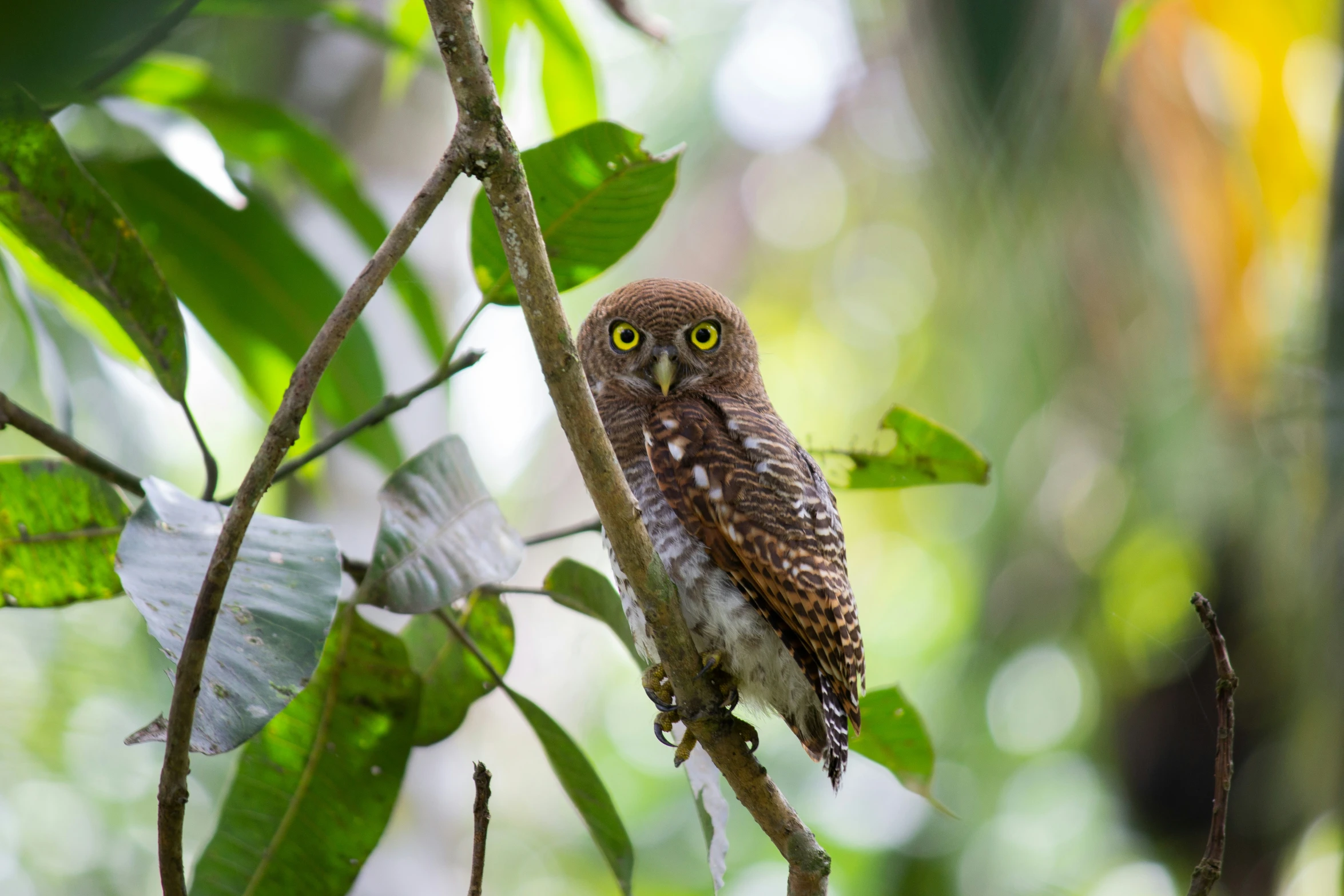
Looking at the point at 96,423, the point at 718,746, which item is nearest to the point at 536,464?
the point at 96,423

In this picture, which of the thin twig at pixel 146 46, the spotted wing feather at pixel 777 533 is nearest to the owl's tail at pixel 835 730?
the spotted wing feather at pixel 777 533

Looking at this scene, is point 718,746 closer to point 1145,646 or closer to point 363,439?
point 363,439

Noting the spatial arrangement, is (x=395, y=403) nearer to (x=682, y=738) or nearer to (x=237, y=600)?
(x=237, y=600)

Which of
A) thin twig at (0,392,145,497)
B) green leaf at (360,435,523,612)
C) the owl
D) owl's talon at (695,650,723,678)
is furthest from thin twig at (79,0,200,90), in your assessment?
owl's talon at (695,650,723,678)

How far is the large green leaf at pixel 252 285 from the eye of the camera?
105 inches

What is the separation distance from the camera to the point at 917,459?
2.36 m

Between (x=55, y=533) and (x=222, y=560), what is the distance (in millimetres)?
767

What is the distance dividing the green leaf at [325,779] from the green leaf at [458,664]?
0.17 meters

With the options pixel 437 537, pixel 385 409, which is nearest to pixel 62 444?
pixel 385 409

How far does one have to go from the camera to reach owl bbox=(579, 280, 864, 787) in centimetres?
224

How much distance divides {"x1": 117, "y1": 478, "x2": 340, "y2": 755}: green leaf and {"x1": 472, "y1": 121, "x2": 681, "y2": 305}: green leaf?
657mm

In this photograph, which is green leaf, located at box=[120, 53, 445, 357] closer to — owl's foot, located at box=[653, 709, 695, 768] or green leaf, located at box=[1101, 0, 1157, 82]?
owl's foot, located at box=[653, 709, 695, 768]

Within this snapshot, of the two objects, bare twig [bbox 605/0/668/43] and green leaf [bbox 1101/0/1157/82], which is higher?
bare twig [bbox 605/0/668/43]

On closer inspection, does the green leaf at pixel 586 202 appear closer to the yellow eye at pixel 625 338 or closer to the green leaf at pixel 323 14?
the yellow eye at pixel 625 338
